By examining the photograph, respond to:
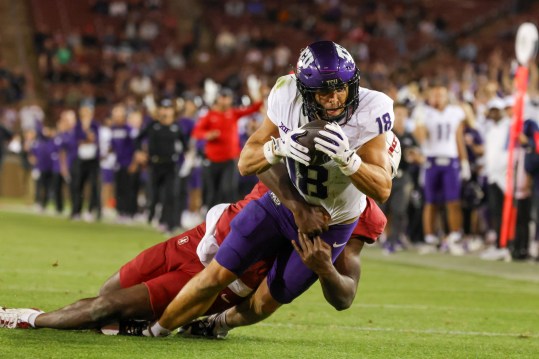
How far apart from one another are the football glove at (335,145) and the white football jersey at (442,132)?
984 cm

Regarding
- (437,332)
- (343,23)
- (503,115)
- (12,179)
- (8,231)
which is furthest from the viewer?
(343,23)

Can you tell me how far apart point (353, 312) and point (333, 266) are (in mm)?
2555

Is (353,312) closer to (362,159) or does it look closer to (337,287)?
(337,287)

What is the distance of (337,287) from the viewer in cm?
619

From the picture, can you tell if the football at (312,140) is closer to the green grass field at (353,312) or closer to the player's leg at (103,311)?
the green grass field at (353,312)

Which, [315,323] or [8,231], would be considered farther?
[8,231]

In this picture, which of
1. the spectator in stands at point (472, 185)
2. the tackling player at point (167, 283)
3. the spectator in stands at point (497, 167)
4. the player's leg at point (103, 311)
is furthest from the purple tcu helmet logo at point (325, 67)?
the spectator in stands at point (472, 185)

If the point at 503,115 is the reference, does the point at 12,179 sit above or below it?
below

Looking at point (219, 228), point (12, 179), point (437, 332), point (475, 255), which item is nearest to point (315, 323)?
point (437, 332)

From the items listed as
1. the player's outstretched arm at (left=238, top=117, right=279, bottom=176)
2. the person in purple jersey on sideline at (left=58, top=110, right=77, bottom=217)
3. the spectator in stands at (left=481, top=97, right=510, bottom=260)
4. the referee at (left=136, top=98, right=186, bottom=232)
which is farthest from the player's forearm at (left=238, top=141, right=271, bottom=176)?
the person in purple jersey on sideline at (left=58, top=110, right=77, bottom=217)

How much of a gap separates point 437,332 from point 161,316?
2.11m

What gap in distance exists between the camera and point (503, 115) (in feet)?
48.2

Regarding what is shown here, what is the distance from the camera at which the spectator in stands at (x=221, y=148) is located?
54.2 feet

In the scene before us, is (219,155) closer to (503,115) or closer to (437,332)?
(503,115)
